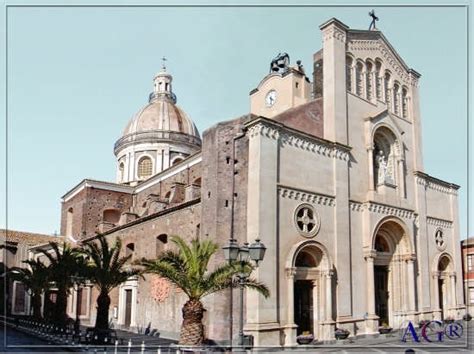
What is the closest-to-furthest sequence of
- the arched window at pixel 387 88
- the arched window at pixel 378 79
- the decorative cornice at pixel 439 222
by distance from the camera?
1. the arched window at pixel 378 79
2. the arched window at pixel 387 88
3. the decorative cornice at pixel 439 222

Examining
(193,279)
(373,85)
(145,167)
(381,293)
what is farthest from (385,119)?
(145,167)

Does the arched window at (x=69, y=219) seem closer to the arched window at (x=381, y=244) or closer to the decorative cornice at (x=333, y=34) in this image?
the arched window at (x=381, y=244)

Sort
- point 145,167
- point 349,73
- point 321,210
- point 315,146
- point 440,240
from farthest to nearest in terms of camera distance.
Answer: point 145,167 < point 440,240 < point 349,73 < point 315,146 < point 321,210

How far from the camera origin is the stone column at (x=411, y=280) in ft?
86.1

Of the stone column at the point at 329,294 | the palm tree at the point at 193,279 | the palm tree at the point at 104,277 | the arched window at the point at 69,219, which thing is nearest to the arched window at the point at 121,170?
the arched window at the point at 69,219

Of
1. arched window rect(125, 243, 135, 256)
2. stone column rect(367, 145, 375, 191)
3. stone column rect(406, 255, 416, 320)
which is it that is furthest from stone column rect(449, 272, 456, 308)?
arched window rect(125, 243, 135, 256)

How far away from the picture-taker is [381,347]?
19.8 meters

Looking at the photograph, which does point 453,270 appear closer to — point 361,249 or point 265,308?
point 361,249

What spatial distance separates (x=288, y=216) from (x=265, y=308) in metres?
3.89

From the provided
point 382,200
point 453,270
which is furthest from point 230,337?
point 453,270

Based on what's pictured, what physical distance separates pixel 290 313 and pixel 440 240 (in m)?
15.6

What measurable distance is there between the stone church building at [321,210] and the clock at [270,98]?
0.20ft

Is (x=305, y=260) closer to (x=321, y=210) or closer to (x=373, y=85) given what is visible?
(x=321, y=210)

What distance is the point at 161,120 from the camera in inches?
1802
